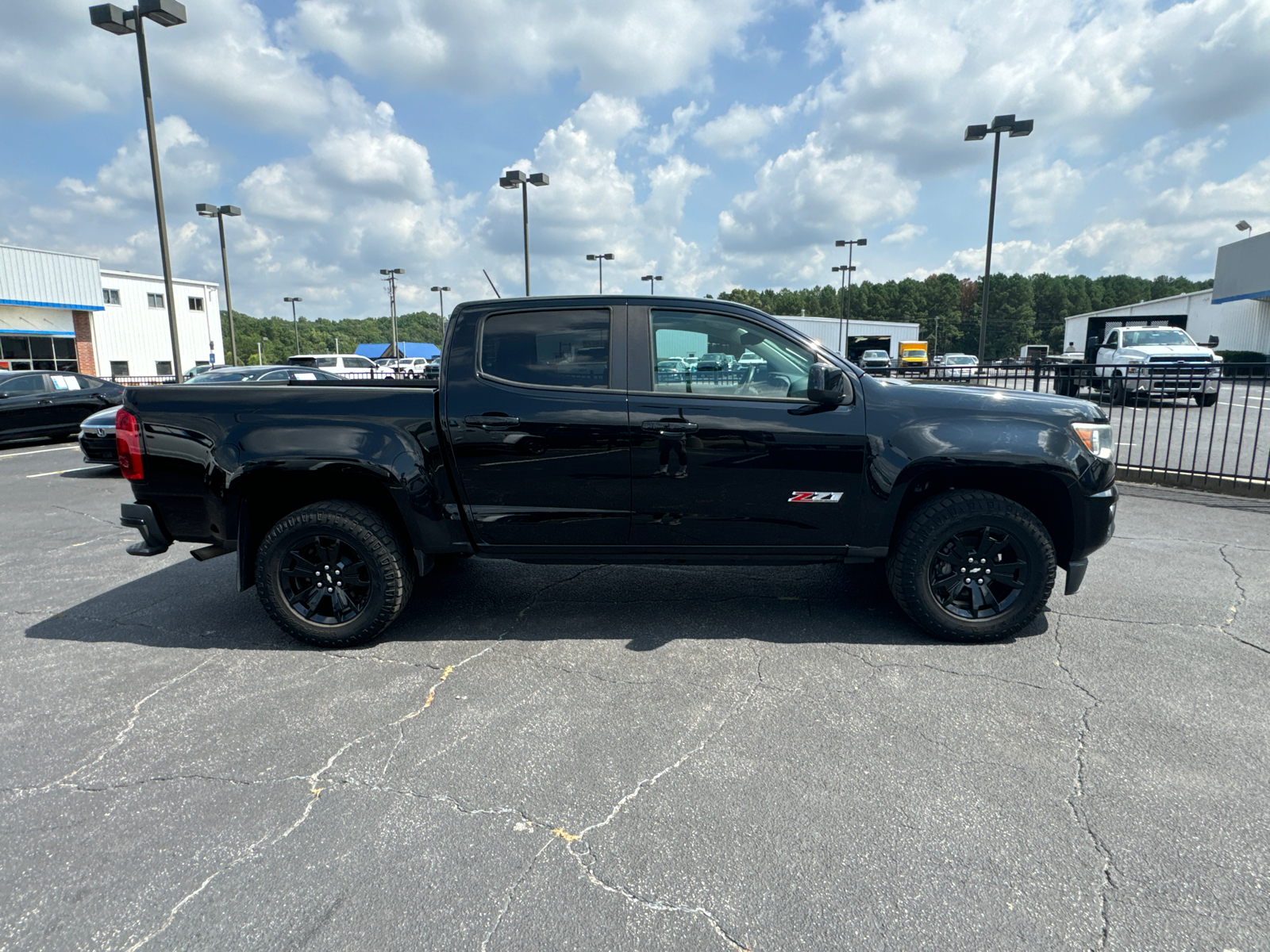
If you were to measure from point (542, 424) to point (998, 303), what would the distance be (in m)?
142

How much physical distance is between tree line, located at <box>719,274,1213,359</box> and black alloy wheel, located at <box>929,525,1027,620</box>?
122772 mm

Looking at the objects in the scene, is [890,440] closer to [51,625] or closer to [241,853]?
[241,853]

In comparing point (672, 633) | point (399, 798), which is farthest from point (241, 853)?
point (672, 633)

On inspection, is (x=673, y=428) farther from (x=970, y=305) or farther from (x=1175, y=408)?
(x=970, y=305)

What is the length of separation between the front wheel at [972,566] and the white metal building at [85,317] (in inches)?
1504

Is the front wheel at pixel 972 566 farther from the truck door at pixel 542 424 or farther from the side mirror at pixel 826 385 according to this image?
the truck door at pixel 542 424

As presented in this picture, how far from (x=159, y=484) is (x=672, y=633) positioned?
297 cm

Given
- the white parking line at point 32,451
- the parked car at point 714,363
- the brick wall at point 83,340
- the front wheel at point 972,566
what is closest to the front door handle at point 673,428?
the parked car at point 714,363

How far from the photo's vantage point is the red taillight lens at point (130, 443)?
3930 millimetres

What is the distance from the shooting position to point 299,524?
3865 millimetres

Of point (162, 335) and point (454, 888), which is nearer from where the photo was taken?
point (454, 888)

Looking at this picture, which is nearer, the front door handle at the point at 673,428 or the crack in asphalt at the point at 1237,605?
the front door handle at the point at 673,428

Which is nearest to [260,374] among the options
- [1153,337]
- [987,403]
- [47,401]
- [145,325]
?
[47,401]

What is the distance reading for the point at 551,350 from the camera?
12.9 feet
